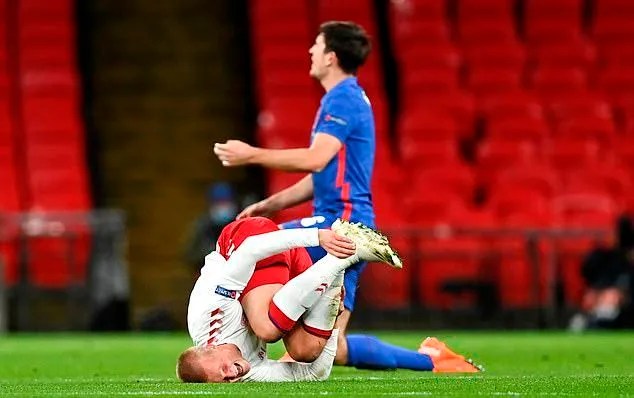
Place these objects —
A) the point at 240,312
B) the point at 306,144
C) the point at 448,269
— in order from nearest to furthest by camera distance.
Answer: the point at 240,312 → the point at 448,269 → the point at 306,144

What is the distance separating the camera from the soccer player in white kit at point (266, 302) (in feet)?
27.1

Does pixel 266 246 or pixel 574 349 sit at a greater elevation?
pixel 266 246

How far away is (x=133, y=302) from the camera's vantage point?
19.5 metres

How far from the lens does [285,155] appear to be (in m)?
8.74

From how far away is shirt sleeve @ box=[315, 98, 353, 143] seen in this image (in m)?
9.07

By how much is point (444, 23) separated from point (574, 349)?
854 cm

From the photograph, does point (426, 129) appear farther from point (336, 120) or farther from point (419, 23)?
point (336, 120)

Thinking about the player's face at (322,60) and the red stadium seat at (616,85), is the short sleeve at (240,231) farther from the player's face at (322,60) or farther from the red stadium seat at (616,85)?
the red stadium seat at (616,85)

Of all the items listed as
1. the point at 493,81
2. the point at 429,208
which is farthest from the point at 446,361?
the point at 493,81

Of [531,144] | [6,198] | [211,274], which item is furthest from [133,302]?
[211,274]

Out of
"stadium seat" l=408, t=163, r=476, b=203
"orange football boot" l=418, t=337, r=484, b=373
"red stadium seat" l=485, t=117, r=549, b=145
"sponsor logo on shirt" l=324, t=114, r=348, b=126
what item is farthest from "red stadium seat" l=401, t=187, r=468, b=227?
"sponsor logo on shirt" l=324, t=114, r=348, b=126

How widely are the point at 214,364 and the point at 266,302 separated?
1.38 ft

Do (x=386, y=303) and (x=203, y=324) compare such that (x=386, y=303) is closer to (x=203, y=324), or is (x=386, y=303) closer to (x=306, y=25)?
(x=306, y=25)

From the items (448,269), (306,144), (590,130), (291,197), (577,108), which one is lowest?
(448,269)
